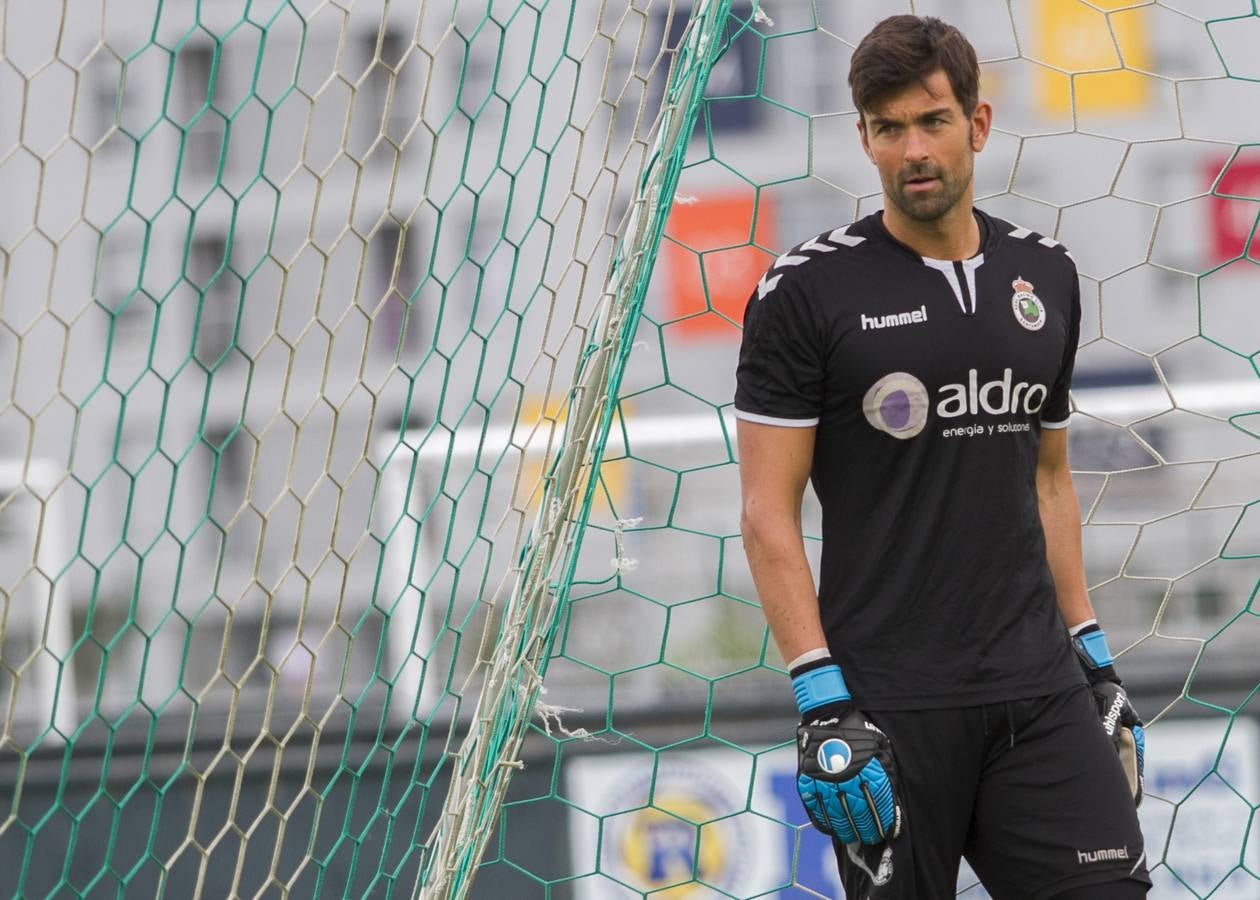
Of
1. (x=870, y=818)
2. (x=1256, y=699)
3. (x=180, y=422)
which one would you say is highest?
(x=870, y=818)

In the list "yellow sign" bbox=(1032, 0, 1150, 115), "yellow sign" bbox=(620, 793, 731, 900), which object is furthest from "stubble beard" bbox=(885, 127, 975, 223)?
"yellow sign" bbox=(1032, 0, 1150, 115)

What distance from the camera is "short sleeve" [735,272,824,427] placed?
2.02 meters

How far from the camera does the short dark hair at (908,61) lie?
6.54 feet

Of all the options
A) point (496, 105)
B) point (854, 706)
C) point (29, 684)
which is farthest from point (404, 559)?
point (496, 105)

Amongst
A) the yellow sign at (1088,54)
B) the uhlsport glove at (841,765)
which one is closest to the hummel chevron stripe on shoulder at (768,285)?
the uhlsport glove at (841,765)

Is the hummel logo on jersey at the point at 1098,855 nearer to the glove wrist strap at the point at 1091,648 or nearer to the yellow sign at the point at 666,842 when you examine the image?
the glove wrist strap at the point at 1091,648

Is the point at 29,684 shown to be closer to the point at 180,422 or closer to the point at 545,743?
the point at 545,743

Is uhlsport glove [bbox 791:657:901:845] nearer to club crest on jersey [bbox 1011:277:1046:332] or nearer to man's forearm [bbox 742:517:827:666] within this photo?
man's forearm [bbox 742:517:827:666]

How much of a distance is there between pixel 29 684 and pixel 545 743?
535cm

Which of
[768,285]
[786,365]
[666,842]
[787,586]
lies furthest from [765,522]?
[666,842]

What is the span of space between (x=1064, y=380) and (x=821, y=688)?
57cm

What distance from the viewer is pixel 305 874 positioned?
3.79 meters

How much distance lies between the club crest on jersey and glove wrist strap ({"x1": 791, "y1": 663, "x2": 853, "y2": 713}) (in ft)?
1.66

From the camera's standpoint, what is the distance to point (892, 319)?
2025mm
